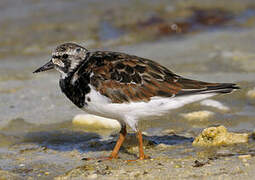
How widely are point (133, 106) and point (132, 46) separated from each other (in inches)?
171

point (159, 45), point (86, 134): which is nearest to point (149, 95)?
point (86, 134)

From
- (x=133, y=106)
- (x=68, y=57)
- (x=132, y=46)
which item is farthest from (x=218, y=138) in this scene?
(x=132, y=46)

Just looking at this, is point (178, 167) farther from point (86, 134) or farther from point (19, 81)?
point (19, 81)

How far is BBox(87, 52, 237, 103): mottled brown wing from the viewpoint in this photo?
11.9 ft

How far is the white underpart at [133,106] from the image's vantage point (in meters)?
3.60

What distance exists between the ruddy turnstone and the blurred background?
0.69 m

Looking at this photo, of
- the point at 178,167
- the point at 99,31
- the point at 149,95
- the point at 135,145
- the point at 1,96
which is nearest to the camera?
the point at 178,167

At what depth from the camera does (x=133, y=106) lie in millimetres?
3605

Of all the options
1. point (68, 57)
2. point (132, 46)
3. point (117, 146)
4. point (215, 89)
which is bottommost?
point (117, 146)

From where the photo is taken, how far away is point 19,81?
20.3 feet

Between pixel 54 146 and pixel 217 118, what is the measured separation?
1.52 m

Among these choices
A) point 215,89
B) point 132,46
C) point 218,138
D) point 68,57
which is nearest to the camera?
point 215,89

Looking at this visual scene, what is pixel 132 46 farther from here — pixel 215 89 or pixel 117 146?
pixel 215 89

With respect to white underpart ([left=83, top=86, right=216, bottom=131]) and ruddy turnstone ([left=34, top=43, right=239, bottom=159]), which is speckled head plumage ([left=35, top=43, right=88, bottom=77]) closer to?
ruddy turnstone ([left=34, top=43, right=239, bottom=159])
